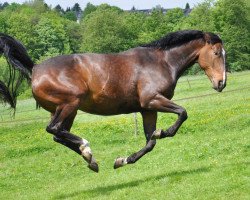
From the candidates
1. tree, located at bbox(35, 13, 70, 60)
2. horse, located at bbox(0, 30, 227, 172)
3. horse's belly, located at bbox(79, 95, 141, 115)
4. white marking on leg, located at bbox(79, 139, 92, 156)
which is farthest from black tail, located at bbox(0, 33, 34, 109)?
tree, located at bbox(35, 13, 70, 60)

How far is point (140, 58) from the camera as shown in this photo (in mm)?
10430

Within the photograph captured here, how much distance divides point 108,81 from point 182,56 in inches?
61.4

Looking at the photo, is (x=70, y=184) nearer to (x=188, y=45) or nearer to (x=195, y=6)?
(x=188, y=45)

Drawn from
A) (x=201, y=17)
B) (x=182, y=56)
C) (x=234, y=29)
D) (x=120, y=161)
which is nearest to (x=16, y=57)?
(x=120, y=161)

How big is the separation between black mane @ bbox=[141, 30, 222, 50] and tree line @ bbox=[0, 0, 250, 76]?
5747cm

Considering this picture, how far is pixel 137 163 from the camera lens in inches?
609

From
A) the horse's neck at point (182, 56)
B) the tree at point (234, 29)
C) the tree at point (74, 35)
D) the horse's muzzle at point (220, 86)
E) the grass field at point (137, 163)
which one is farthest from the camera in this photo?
A: the tree at point (74, 35)

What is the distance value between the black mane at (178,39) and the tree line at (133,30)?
189 ft

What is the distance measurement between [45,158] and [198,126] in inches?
213

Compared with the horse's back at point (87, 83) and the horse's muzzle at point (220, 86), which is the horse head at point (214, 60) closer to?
the horse's muzzle at point (220, 86)

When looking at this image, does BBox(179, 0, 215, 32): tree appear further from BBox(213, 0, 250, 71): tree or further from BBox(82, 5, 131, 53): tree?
BBox(82, 5, 131, 53): tree

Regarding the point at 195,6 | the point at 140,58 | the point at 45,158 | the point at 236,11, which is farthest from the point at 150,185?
the point at 195,6

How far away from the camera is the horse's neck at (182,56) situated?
10.6m

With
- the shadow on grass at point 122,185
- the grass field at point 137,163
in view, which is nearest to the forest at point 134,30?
the grass field at point 137,163
